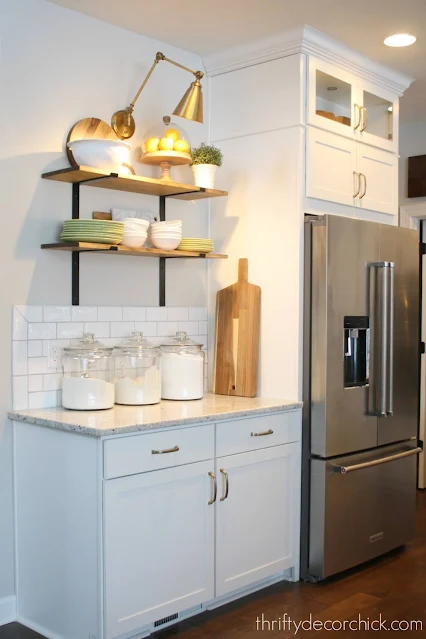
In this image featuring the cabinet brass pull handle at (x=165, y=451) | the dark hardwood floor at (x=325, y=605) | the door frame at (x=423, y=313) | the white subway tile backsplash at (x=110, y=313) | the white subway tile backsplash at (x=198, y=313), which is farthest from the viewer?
the door frame at (x=423, y=313)

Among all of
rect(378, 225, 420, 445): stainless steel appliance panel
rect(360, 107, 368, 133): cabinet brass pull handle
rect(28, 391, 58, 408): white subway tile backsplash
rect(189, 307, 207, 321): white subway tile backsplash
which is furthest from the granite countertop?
rect(360, 107, 368, 133): cabinet brass pull handle

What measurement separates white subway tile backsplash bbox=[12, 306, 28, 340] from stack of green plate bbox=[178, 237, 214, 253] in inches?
33.2

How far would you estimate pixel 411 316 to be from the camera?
4.00 metres

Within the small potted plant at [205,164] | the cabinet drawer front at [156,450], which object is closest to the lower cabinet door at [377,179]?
the small potted plant at [205,164]

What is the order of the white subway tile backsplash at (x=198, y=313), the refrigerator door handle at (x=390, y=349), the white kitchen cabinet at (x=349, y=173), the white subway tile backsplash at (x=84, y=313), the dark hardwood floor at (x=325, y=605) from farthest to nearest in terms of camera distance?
1. the white subway tile backsplash at (x=198, y=313)
2. the refrigerator door handle at (x=390, y=349)
3. the white kitchen cabinet at (x=349, y=173)
4. the white subway tile backsplash at (x=84, y=313)
5. the dark hardwood floor at (x=325, y=605)

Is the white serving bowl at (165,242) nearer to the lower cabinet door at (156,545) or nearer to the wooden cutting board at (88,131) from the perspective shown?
the wooden cutting board at (88,131)

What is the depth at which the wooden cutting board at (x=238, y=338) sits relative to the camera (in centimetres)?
372

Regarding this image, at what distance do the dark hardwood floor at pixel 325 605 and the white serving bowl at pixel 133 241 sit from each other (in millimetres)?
1599

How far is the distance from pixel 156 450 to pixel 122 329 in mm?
815

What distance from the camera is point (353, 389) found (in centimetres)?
365

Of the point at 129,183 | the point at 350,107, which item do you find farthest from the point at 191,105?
the point at 350,107

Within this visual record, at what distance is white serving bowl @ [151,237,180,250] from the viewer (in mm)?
3461

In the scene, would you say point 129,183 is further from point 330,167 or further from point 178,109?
point 330,167

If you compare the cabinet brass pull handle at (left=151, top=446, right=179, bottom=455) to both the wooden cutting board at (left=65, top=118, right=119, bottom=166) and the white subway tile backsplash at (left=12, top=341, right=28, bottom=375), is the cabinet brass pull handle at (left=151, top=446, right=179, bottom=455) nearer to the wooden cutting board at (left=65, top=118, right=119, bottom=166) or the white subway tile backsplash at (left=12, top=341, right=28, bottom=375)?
the white subway tile backsplash at (left=12, top=341, right=28, bottom=375)
